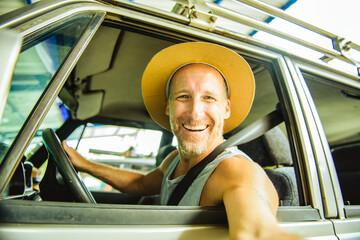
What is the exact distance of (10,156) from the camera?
575mm

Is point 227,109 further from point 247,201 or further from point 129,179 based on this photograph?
point 129,179

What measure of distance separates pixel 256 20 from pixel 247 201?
3.40 ft

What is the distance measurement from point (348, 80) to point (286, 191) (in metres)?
0.99

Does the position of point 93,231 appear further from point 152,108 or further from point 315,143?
point 152,108

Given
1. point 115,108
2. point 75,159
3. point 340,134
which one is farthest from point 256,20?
point 340,134

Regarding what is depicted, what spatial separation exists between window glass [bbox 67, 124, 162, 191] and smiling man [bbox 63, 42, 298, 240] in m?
1.18

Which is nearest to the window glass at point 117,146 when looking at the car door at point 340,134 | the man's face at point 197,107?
the man's face at point 197,107

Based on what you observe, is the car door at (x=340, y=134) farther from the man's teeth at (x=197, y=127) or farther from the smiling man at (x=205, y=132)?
the man's teeth at (x=197, y=127)

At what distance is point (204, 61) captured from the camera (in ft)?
4.65

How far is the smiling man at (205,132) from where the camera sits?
2.38ft

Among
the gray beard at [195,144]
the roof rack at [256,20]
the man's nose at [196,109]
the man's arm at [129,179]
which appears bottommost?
the man's arm at [129,179]

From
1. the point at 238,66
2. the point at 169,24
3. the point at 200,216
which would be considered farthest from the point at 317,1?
the point at 200,216

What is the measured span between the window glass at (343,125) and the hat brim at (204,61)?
500mm

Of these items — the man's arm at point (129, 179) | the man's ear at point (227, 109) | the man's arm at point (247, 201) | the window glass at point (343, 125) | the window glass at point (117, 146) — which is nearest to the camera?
the man's arm at point (247, 201)
